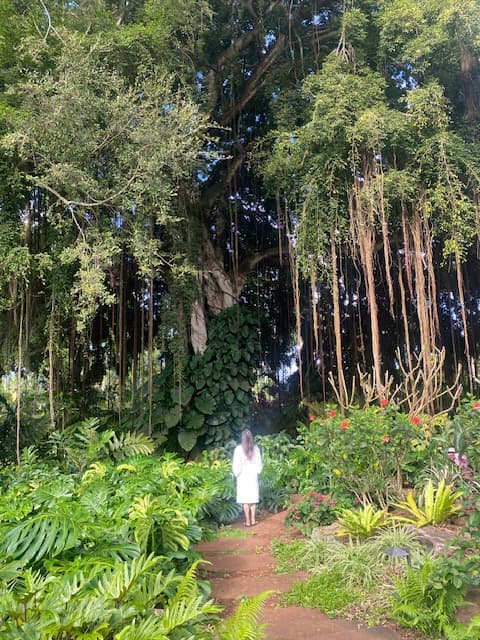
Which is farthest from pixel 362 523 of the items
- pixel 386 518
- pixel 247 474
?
pixel 247 474

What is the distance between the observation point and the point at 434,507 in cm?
345

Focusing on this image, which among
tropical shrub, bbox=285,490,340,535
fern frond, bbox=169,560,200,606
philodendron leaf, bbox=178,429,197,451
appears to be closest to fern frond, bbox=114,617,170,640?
fern frond, bbox=169,560,200,606

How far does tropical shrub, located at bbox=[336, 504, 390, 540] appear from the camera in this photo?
135 inches

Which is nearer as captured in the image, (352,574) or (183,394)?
(352,574)

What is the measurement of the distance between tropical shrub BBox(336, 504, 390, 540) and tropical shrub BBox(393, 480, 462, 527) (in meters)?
0.12

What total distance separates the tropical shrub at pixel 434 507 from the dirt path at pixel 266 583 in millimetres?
885

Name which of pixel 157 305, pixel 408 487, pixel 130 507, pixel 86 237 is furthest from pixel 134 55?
pixel 408 487

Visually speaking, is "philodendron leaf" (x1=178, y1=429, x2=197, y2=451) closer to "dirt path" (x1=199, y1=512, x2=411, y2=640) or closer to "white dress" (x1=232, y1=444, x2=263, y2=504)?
"dirt path" (x1=199, y1=512, x2=411, y2=640)

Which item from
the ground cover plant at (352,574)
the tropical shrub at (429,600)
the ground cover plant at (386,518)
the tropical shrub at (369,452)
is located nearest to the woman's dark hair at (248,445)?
the ground cover plant at (386,518)

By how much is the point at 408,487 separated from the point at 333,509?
2.64 feet

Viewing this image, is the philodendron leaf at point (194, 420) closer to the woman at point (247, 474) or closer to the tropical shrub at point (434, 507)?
the woman at point (247, 474)

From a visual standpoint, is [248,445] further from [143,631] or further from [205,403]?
[143,631]

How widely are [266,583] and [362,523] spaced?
757mm

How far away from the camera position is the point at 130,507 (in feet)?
8.13
